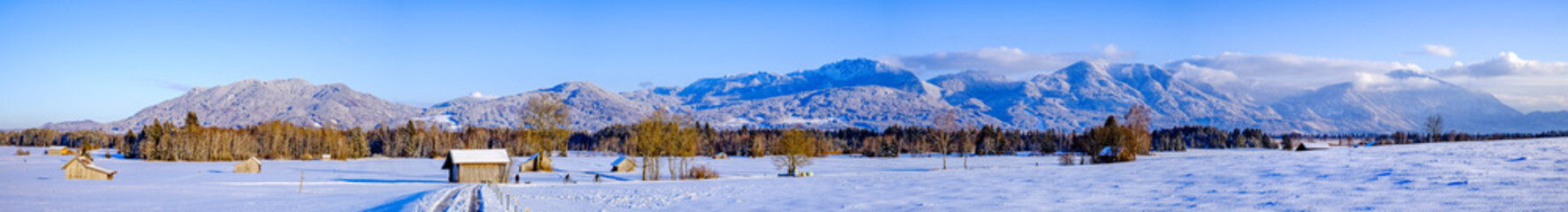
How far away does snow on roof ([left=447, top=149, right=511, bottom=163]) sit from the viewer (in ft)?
193

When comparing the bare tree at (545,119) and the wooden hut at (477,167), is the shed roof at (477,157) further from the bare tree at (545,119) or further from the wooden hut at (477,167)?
the bare tree at (545,119)

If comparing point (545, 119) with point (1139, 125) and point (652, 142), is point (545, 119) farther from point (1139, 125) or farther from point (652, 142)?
point (1139, 125)

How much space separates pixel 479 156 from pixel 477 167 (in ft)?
4.01

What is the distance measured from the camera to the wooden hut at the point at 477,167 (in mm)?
58688

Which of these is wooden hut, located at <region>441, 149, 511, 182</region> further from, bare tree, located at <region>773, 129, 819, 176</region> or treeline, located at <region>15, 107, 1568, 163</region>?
bare tree, located at <region>773, 129, 819, 176</region>

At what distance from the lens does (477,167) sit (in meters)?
59.1

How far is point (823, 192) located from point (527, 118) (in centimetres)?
4714

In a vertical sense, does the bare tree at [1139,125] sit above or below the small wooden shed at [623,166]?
above

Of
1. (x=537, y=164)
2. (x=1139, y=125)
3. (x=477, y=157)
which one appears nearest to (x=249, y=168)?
(x=537, y=164)

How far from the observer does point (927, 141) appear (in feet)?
515

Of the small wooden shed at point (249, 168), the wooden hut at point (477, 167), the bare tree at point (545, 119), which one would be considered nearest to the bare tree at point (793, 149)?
the wooden hut at point (477, 167)

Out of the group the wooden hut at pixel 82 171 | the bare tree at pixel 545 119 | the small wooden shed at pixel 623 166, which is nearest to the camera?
the wooden hut at pixel 82 171

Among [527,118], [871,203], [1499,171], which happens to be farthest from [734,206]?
[527,118]

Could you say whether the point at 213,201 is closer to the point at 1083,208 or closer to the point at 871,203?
the point at 871,203
